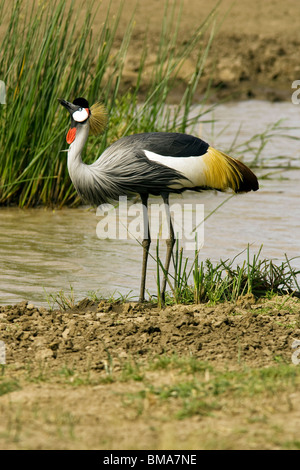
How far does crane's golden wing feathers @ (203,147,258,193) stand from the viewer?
483cm

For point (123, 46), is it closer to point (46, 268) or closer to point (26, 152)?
point (26, 152)

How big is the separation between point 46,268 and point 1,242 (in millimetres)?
910

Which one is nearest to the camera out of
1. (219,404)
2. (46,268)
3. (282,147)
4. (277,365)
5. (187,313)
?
(219,404)

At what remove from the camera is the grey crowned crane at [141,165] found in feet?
15.3

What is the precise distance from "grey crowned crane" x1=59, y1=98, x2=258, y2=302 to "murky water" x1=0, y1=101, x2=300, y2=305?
71 centimetres

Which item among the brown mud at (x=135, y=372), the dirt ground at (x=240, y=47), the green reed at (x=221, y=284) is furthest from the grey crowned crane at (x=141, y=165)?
the dirt ground at (x=240, y=47)

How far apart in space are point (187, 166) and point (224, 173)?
0.29 meters

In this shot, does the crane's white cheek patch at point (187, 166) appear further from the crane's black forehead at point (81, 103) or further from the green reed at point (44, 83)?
the green reed at point (44, 83)

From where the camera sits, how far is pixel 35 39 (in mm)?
6938

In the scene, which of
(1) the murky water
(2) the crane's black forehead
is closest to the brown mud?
(1) the murky water

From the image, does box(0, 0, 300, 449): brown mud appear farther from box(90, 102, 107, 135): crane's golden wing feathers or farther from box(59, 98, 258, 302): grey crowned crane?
box(90, 102, 107, 135): crane's golden wing feathers

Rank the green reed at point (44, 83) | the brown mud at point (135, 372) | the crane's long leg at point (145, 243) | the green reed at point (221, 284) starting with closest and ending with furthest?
1. the brown mud at point (135, 372)
2. the green reed at point (221, 284)
3. the crane's long leg at point (145, 243)
4. the green reed at point (44, 83)

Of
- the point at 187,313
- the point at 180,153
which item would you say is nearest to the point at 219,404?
the point at 187,313

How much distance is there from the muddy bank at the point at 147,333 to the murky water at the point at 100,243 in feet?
2.26
